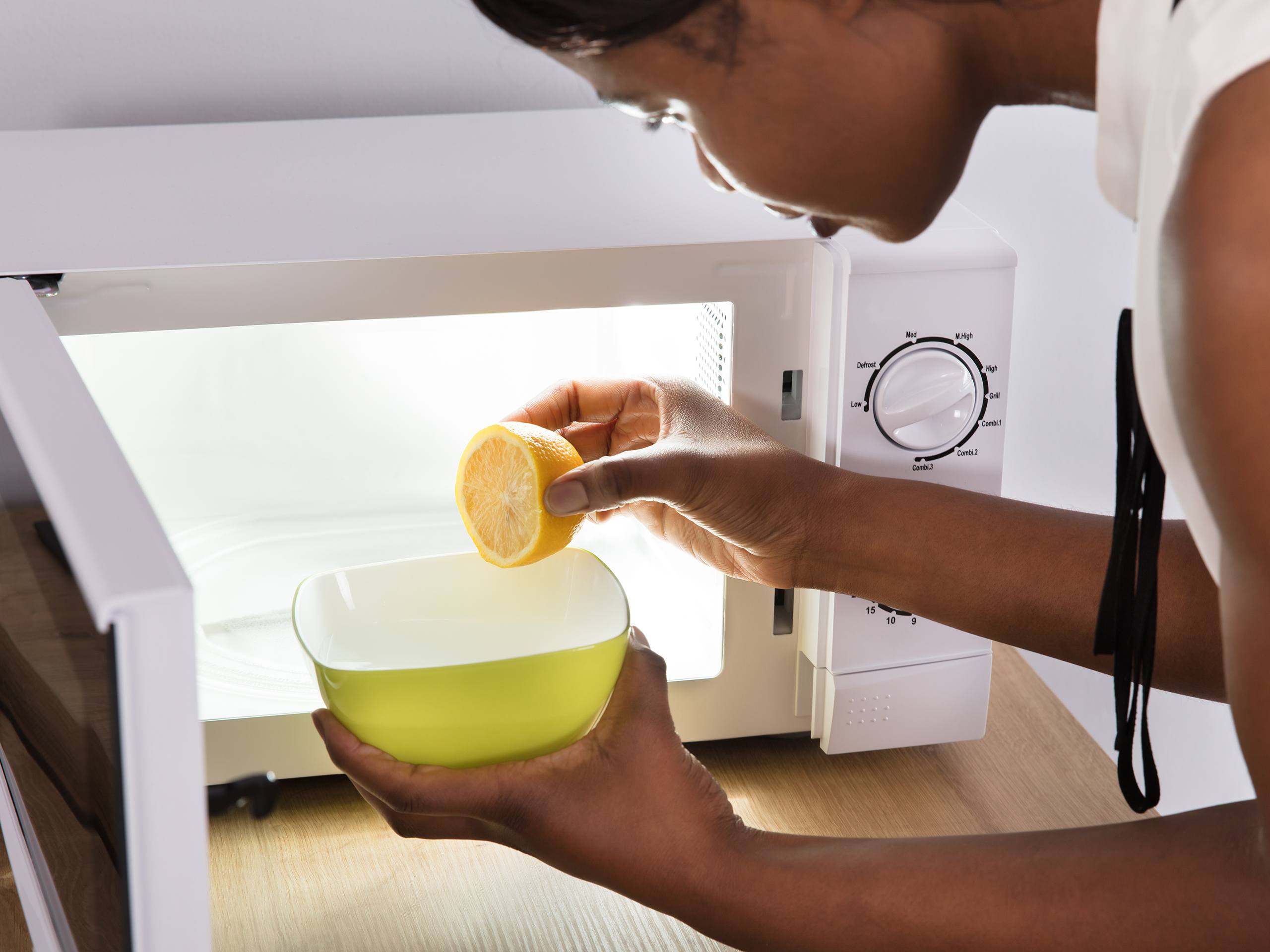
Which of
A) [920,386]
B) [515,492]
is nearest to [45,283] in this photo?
[515,492]

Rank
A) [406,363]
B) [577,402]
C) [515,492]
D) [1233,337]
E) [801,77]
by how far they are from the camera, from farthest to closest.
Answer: [406,363] < [577,402] < [515,492] < [801,77] < [1233,337]

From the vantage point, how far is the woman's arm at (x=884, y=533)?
0.66 metres

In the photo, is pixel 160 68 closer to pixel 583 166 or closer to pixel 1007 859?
pixel 583 166

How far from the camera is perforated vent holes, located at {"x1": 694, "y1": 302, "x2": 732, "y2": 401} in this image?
2.31 ft

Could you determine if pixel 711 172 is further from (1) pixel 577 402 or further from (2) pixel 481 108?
(2) pixel 481 108

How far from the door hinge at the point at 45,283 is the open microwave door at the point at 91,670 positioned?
0.07m

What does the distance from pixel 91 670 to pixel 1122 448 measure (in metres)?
0.40

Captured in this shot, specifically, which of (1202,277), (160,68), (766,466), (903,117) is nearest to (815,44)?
(903,117)

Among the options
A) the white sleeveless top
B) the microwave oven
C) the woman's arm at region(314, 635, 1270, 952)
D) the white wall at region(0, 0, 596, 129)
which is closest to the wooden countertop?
the microwave oven

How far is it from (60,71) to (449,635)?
578 millimetres

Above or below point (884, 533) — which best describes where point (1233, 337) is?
above

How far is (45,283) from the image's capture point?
0.60 meters

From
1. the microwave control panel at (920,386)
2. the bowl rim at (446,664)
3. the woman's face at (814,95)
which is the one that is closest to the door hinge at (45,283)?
the bowl rim at (446,664)

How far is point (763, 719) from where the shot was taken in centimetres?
77
